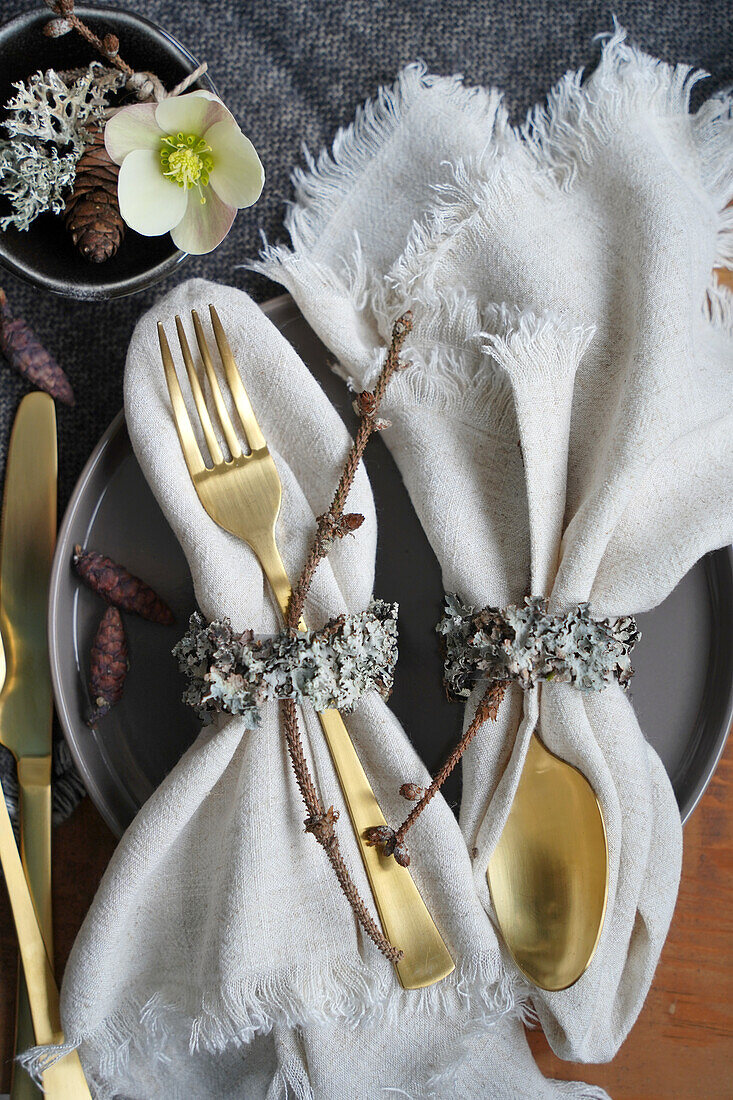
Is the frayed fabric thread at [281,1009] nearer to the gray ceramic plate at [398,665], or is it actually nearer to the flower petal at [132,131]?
the gray ceramic plate at [398,665]

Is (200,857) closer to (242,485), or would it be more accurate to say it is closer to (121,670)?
(121,670)

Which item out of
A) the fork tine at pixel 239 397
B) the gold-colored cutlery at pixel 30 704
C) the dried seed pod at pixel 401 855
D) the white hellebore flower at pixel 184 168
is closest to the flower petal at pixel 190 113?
the white hellebore flower at pixel 184 168

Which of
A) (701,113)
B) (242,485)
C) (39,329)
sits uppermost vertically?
(701,113)

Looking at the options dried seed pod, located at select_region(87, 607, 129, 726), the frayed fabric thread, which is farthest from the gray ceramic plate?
the frayed fabric thread

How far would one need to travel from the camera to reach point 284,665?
1.52 feet

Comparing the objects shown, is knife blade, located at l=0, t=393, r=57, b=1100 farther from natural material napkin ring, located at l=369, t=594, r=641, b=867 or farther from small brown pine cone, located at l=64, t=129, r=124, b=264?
natural material napkin ring, located at l=369, t=594, r=641, b=867

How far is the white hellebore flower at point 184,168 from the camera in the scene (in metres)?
0.46

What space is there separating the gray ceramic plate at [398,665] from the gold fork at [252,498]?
6 centimetres

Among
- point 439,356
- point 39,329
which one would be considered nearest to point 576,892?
point 439,356

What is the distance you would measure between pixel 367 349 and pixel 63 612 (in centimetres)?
26

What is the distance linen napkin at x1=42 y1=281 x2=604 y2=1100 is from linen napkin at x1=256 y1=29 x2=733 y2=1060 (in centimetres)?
4

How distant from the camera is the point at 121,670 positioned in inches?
20.3

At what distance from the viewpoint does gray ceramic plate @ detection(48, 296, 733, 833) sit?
0.52 m

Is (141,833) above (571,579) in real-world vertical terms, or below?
below
